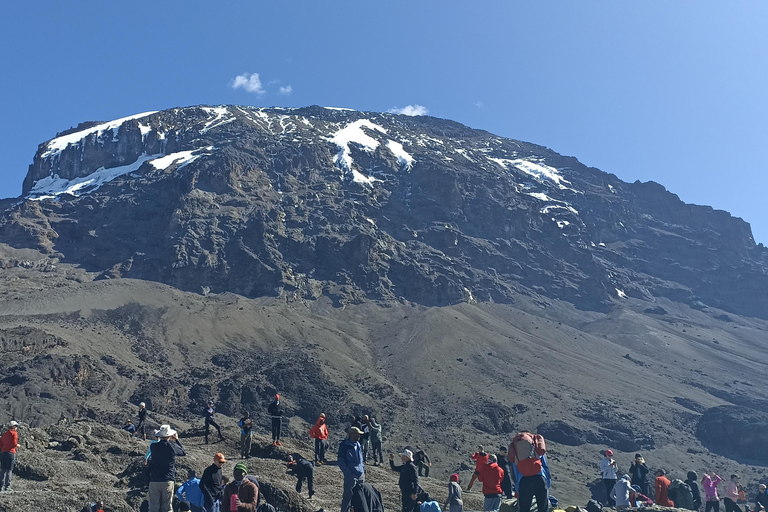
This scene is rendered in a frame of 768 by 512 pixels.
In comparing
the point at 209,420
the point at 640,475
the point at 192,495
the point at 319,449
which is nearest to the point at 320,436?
the point at 319,449

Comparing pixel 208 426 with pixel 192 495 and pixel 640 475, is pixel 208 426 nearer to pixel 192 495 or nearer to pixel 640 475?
pixel 192 495

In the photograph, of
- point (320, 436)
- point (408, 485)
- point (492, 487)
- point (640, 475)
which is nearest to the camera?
point (408, 485)

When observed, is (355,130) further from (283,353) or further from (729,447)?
(729,447)

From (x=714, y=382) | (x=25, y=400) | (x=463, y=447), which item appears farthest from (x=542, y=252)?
(x=25, y=400)

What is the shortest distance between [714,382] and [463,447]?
1873 inches

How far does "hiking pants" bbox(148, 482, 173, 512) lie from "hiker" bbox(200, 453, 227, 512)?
1.94ft

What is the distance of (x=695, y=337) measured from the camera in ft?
343

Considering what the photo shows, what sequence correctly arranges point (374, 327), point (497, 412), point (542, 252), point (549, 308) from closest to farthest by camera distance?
point (497, 412)
point (374, 327)
point (549, 308)
point (542, 252)

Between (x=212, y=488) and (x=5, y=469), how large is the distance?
6.44m

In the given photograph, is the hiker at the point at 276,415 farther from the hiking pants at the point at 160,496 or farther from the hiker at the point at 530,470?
the hiker at the point at 530,470

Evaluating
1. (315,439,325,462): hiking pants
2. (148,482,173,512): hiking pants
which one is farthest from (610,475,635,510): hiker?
(148,482,173,512): hiking pants

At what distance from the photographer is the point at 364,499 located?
984cm

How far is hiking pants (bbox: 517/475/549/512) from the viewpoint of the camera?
31.6 ft

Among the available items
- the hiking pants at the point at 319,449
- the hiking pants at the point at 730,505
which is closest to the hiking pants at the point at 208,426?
the hiking pants at the point at 319,449
